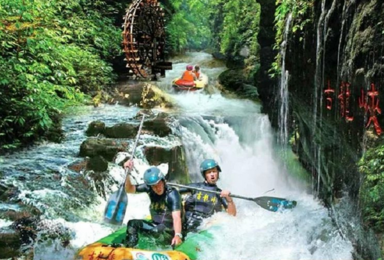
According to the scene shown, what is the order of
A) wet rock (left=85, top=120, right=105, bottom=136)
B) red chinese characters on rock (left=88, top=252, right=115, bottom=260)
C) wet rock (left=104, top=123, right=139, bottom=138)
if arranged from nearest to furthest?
red chinese characters on rock (left=88, top=252, right=115, bottom=260) < wet rock (left=104, top=123, right=139, bottom=138) < wet rock (left=85, top=120, right=105, bottom=136)

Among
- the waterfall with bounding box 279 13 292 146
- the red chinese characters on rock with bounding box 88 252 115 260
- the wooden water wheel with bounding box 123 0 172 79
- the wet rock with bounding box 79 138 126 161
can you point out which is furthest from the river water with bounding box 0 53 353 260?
the wooden water wheel with bounding box 123 0 172 79

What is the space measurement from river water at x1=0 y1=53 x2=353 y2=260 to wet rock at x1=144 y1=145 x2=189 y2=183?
0.81 feet

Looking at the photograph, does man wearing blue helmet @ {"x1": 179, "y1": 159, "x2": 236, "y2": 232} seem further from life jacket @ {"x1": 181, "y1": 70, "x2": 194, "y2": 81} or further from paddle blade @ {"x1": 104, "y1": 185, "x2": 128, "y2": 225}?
life jacket @ {"x1": 181, "y1": 70, "x2": 194, "y2": 81}

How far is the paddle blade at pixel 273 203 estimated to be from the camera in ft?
18.9

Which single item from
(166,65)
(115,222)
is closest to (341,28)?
(115,222)

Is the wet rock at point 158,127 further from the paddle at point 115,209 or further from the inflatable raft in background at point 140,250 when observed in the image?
the inflatable raft in background at point 140,250

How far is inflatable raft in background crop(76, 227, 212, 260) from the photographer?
4.27 meters

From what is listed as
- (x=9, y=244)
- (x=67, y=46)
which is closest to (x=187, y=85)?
(x=67, y=46)

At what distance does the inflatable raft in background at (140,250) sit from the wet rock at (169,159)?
Answer: 2964 mm

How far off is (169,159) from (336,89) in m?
3.39

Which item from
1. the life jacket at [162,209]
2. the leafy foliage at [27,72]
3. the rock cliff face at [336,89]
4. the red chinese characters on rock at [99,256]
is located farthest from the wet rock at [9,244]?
the rock cliff face at [336,89]

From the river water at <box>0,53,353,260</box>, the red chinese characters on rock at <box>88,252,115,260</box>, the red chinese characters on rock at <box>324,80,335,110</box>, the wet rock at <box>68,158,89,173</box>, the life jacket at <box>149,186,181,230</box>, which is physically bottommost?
the river water at <box>0,53,353,260</box>

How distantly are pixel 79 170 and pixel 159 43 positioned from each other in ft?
21.1

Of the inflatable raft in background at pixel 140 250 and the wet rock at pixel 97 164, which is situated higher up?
the inflatable raft in background at pixel 140 250
